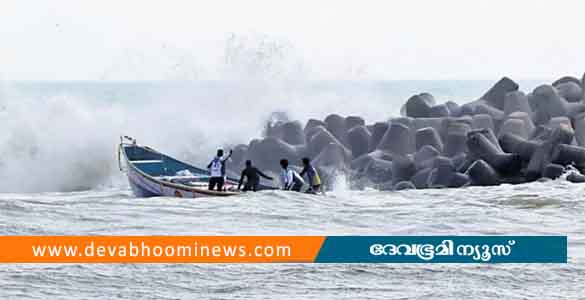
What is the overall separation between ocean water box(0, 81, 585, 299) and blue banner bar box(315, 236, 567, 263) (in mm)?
159

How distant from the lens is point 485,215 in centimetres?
2227

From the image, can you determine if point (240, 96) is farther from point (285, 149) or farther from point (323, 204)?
point (323, 204)

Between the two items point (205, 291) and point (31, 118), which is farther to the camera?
point (31, 118)

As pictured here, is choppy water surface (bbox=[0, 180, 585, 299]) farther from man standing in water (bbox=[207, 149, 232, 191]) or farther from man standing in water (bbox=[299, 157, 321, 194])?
man standing in water (bbox=[207, 149, 232, 191])

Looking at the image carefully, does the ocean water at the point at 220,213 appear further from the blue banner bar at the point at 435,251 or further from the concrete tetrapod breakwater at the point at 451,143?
the concrete tetrapod breakwater at the point at 451,143

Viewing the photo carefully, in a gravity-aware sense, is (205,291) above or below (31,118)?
below

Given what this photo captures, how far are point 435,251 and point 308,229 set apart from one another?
4.37m

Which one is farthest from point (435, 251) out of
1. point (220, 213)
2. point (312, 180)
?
point (312, 180)

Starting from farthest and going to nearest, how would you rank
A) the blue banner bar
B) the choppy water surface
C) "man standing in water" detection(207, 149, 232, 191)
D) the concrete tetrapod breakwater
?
the concrete tetrapod breakwater, "man standing in water" detection(207, 149, 232, 191), the blue banner bar, the choppy water surface

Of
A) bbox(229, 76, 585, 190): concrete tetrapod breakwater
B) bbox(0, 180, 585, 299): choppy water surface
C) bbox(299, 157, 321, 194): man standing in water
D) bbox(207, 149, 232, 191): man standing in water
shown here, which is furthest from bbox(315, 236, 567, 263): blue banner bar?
bbox(229, 76, 585, 190): concrete tetrapod breakwater

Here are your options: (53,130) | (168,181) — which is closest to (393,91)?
(53,130)

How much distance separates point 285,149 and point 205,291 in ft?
55.2

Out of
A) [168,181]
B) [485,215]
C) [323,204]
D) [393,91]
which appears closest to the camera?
[485,215]

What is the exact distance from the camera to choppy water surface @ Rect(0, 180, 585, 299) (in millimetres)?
15273
